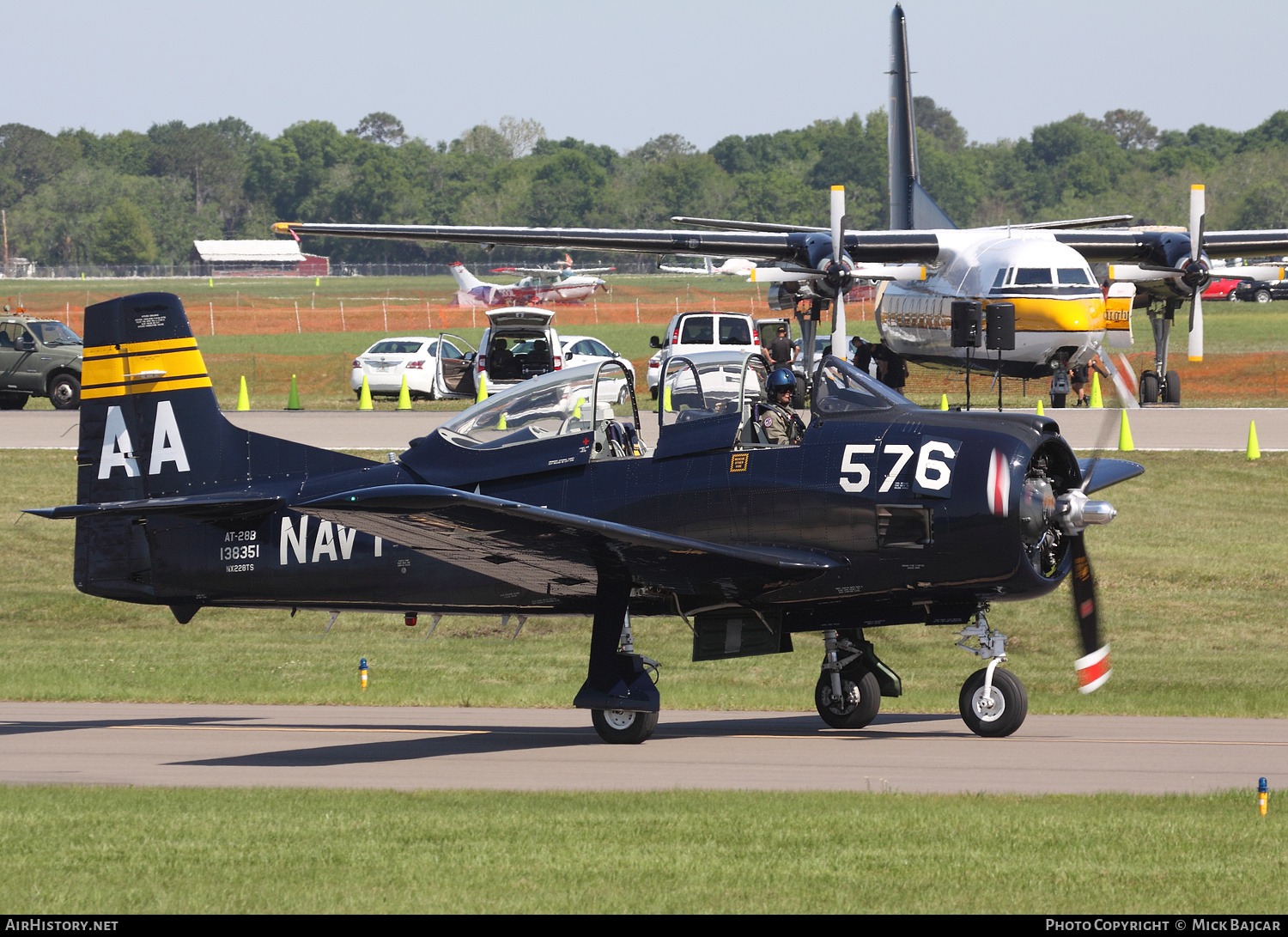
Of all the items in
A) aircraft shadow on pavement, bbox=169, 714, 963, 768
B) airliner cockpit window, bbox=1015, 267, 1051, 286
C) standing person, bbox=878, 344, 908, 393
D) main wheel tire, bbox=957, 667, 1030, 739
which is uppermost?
airliner cockpit window, bbox=1015, 267, 1051, 286

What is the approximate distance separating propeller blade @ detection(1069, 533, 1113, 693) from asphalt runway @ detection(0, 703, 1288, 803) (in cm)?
52

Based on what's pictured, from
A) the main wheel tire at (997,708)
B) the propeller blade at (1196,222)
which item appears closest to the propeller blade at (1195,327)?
the propeller blade at (1196,222)

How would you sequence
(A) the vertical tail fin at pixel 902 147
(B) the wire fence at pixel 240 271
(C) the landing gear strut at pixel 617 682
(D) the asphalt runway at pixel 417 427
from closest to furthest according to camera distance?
1. (C) the landing gear strut at pixel 617 682
2. (D) the asphalt runway at pixel 417 427
3. (A) the vertical tail fin at pixel 902 147
4. (B) the wire fence at pixel 240 271

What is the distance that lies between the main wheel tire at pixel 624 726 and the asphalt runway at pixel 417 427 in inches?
589

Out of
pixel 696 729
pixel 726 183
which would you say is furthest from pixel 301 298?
pixel 696 729

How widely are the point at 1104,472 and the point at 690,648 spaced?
7096mm

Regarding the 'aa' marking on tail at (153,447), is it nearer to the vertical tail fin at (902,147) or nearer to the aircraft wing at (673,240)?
the aircraft wing at (673,240)

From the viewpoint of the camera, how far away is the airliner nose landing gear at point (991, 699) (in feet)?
39.2

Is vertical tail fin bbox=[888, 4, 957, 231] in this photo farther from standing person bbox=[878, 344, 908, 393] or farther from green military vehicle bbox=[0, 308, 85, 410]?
green military vehicle bbox=[0, 308, 85, 410]

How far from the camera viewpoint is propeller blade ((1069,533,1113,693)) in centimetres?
1180

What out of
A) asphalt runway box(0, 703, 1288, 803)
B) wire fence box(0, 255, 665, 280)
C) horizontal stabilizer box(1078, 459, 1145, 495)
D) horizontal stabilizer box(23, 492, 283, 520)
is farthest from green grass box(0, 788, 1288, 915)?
wire fence box(0, 255, 665, 280)

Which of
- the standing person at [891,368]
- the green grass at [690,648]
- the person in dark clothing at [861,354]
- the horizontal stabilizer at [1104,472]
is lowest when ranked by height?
the green grass at [690,648]

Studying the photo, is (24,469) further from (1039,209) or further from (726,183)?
(1039,209)

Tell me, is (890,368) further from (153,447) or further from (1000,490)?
(1000,490)
